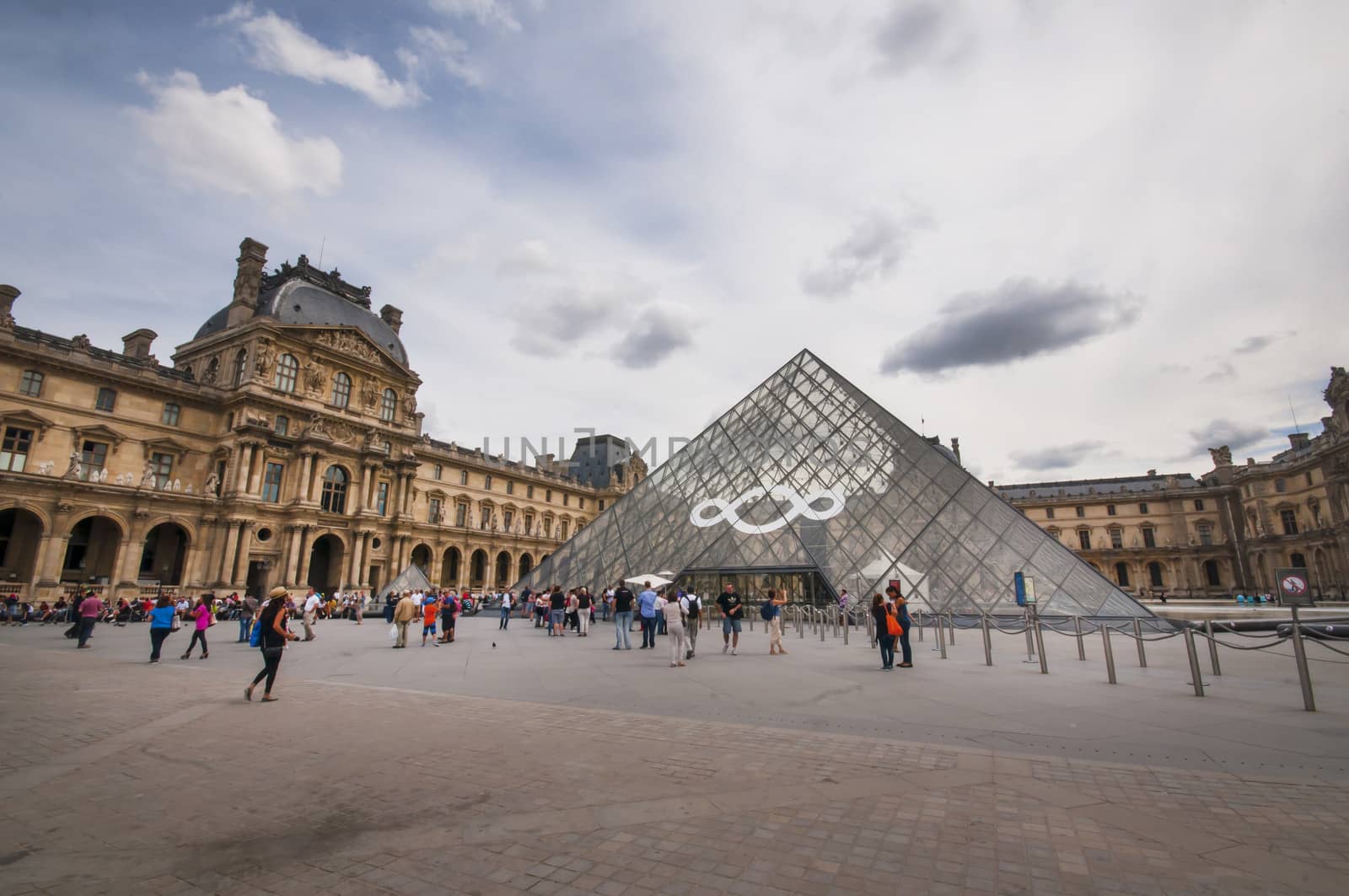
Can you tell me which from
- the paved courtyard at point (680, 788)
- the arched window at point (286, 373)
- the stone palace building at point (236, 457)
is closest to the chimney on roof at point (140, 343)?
the stone palace building at point (236, 457)

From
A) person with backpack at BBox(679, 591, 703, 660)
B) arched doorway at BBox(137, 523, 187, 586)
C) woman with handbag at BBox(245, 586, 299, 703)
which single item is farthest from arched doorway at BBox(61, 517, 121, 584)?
person with backpack at BBox(679, 591, 703, 660)

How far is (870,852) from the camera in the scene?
296 cm

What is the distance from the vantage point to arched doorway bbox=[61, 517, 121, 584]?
2830 cm

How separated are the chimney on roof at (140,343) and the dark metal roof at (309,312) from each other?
2216 millimetres

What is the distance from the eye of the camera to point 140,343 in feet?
119

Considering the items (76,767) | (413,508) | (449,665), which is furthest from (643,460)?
(76,767)

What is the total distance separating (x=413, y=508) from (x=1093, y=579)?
127 ft

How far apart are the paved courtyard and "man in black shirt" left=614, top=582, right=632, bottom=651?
459 centimetres

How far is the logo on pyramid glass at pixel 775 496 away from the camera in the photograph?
68.6ft

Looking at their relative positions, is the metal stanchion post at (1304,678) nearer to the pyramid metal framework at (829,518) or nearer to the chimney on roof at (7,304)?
the pyramid metal framework at (829,518)

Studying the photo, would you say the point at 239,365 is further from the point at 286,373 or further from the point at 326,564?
the point at 326,564

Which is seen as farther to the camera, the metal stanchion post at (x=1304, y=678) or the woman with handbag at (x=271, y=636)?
the woman with handbag at (x=271, y=636)

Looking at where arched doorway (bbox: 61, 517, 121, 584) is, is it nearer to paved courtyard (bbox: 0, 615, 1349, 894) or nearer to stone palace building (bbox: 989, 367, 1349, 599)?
paved courtyard (bbox: 0, 615, 1349, 894)

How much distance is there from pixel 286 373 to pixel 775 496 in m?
28.4
